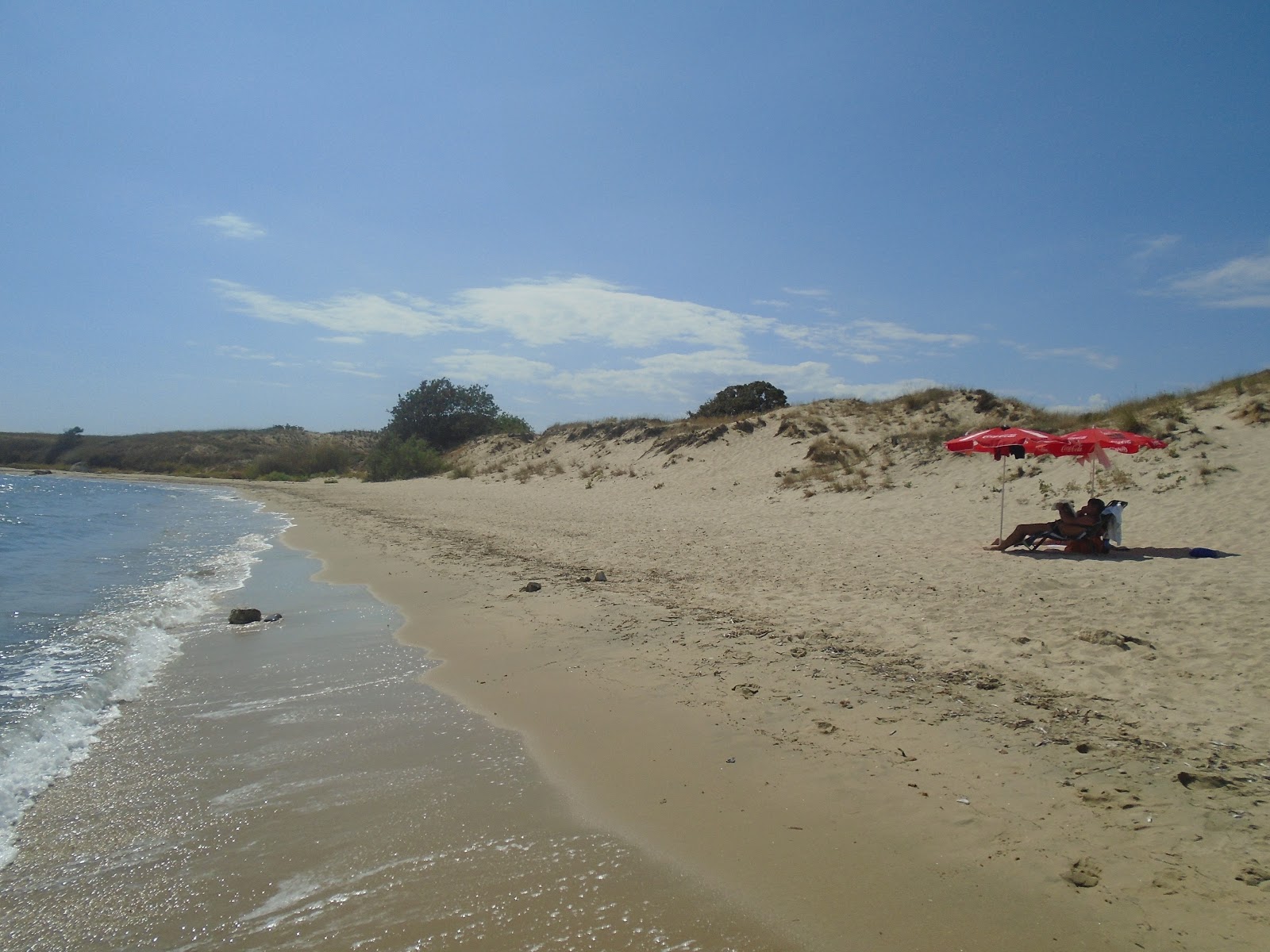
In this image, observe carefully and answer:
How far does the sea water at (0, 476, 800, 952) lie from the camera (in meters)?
3.22

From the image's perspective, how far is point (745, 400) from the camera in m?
35.2

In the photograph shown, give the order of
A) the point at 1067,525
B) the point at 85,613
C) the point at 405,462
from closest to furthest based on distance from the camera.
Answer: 1. the point at 85,613
2. the point at 1067,525
3. the point at 405,462

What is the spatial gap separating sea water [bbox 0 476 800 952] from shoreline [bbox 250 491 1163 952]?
0.23 m

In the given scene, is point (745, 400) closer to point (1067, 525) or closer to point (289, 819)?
point (1067, 525)

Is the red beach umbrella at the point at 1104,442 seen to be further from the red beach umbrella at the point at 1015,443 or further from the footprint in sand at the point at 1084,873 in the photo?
the footprint in sand at the point at 1084,873

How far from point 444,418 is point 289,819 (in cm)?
4684

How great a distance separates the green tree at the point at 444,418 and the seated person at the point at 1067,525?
39.4 metres

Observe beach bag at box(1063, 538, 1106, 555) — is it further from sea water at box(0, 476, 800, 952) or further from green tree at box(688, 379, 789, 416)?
green tree at box(688, 379, 789, 416)

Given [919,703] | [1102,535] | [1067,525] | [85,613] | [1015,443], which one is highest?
[1015,443]

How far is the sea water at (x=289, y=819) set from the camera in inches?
127

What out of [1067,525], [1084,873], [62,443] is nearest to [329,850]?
[1084,873]

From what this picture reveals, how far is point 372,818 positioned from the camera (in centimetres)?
412

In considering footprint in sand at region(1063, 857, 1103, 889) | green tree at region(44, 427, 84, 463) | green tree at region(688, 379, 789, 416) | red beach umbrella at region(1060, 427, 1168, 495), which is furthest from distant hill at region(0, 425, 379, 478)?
footprint in sand at region(1063, 857, 1103, 889)

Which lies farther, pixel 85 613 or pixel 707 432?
pixel 707 432
